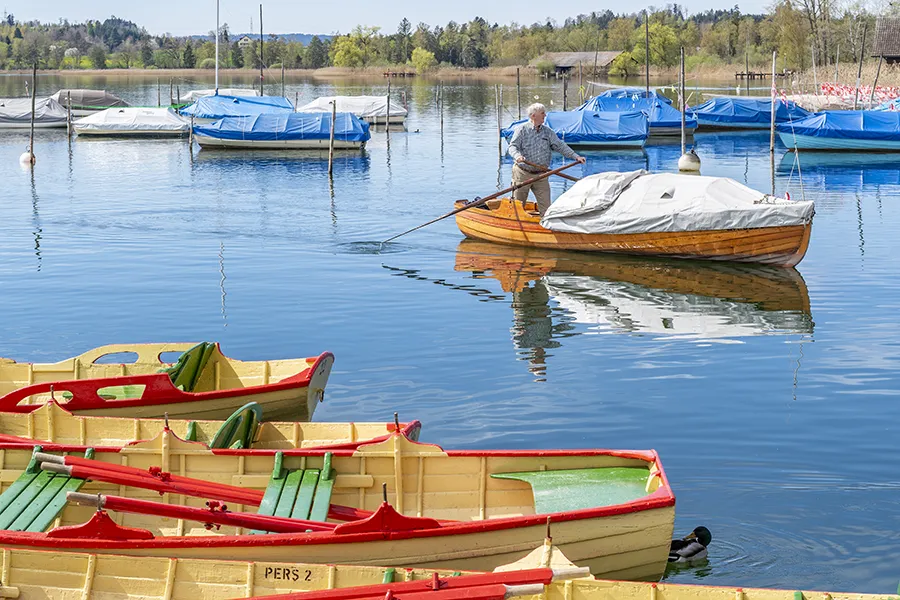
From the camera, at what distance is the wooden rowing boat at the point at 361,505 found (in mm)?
8625

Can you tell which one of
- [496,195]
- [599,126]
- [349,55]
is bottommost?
[496,195]

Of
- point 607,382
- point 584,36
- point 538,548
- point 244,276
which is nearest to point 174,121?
point 244,276

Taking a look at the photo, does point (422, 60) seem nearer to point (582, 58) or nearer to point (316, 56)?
point (316, 56)

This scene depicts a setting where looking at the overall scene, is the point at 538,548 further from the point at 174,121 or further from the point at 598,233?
the point at 174,121

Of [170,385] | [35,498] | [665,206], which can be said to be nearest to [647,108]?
[665,206]

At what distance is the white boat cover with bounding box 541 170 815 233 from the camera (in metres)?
21.7

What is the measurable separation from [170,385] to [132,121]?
45.3 m

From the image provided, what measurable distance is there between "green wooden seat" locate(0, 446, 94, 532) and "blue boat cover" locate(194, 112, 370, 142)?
3963cm

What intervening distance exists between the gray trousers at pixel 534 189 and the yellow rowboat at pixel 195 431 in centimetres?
1291

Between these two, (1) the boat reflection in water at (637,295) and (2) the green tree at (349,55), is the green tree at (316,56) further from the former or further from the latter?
(1) the boat reflection in water at (637,295)

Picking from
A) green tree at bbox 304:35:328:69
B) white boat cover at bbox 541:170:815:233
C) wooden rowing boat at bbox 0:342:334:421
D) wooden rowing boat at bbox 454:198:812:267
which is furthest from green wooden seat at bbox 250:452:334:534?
green tree at bbox 304:35:328:69

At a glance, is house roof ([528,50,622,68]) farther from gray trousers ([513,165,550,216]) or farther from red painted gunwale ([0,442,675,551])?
red painted gunwale ([0,442,675,551])

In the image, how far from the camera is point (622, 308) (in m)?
20.1

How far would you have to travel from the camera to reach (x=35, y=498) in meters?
9.84
